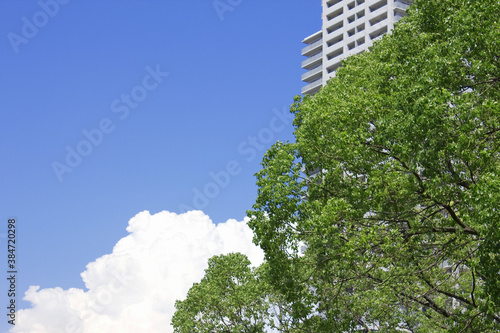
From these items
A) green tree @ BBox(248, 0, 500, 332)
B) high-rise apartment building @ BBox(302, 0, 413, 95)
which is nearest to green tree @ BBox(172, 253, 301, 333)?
green tree @ BBox(248, 0, 500, 332)

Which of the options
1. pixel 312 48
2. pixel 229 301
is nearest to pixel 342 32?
pixel 312 48

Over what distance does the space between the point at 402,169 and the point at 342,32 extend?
2994 inches

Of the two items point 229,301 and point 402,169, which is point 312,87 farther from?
point 402,169

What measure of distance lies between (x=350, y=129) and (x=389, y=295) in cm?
699

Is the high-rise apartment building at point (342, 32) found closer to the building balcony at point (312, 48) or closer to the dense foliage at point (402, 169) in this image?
the building balcony at point (312, 48)

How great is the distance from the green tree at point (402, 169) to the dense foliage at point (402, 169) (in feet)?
0.11

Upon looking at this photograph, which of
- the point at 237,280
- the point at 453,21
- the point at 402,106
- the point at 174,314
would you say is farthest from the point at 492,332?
the point at 174,314

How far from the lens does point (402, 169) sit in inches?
616

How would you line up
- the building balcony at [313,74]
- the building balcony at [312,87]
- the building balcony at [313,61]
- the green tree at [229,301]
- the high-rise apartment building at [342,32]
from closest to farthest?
the green tree at [229,301], the high-rise apartment building at [342,32], the building balcony at [312,87], the building balcony at [313,74], the building balcony at [313,61]

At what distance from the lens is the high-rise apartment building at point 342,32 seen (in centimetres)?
8175

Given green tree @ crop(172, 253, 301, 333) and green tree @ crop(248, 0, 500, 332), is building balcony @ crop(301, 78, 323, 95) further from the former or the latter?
green tree @ crop(248, 0, 500, 332)

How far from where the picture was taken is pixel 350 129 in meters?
16.0

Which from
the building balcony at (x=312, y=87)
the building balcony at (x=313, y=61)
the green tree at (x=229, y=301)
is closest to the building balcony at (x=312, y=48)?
the building balcony at (x=313, y=61)

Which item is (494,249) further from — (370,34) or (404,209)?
(370,34)
